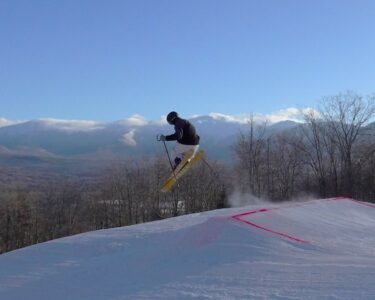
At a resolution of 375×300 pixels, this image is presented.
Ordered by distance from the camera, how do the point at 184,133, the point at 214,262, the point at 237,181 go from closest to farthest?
the point at 214,262 < the point at 184,133 < the point at 237,181

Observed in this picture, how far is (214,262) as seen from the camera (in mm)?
9195

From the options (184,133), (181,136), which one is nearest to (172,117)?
(181,136)

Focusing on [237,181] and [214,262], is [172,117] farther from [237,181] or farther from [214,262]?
[237,181]

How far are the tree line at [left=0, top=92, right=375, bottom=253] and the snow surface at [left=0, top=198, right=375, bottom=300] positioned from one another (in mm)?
41609

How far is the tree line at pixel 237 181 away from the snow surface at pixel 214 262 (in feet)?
137

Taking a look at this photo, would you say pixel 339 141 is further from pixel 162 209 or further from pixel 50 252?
pixel 50 252

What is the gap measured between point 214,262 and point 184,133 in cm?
530

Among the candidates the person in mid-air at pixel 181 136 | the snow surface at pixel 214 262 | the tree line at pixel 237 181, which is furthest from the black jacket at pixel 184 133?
the tree line at pixel 237 181

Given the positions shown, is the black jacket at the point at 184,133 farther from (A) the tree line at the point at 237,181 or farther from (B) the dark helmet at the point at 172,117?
(A) the tree line at the point at 237,181

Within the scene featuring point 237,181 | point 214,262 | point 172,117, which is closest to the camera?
point 214,262

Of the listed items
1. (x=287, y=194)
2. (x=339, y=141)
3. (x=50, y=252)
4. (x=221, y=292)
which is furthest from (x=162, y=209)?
(x=221, y=292)

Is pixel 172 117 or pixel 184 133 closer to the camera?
pixel 172 117

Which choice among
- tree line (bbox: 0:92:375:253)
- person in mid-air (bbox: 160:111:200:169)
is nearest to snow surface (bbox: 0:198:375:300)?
person in mid-air (bbox: 160:111:200:169)

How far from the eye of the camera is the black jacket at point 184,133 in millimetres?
13266
